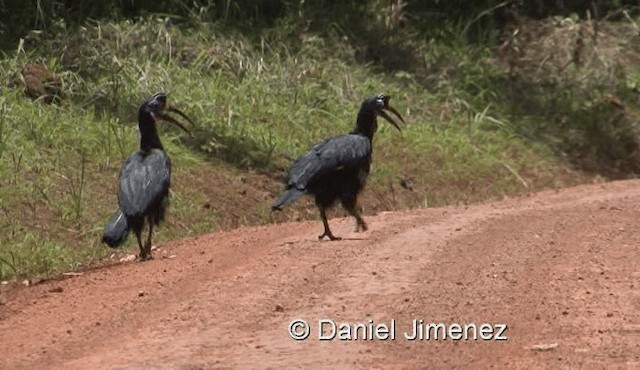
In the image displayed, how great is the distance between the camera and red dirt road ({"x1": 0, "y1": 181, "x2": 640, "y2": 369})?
24.5 feet

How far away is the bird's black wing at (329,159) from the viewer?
11.5 m

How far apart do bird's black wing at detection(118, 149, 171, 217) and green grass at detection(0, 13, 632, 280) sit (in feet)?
2.85

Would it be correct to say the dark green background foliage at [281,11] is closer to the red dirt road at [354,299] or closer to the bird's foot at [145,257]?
the red dirt road at [354,299]

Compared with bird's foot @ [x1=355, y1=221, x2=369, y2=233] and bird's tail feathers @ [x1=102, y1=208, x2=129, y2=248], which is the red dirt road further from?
bird's tail feathers @ [x1=102, y1=208, x2=129, y2=248]

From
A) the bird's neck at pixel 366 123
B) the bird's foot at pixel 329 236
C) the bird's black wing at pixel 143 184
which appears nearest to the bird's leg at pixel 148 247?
the bird's black wing at pixel 143 184

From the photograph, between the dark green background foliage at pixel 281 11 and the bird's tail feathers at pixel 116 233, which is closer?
the bird's tail feathers at pixel 116 233

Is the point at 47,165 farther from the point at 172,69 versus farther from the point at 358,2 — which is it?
the point at 358,2

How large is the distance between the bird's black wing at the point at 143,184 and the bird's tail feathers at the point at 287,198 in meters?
0.91

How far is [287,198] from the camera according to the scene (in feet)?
37.0
